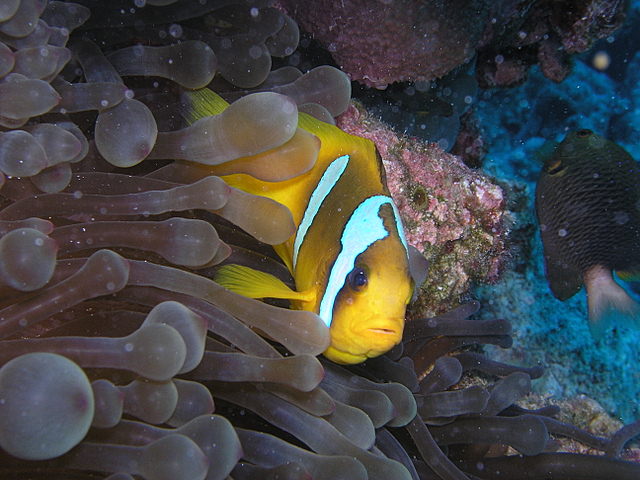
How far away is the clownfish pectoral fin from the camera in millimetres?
1401

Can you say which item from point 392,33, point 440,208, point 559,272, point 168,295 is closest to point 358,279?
point 168,295

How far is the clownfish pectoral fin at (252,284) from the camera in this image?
140 cm

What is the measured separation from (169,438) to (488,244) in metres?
1.89

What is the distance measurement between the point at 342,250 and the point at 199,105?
673 mm

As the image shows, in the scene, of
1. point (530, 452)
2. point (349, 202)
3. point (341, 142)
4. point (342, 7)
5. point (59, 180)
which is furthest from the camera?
point (342, 7)

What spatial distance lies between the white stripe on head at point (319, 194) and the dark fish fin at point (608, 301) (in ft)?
5.47

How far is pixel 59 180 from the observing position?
1390 mm

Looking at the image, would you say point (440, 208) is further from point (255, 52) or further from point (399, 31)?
point (255, 52)

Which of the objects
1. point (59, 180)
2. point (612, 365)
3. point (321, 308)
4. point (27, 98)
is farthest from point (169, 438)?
point (612, 365)

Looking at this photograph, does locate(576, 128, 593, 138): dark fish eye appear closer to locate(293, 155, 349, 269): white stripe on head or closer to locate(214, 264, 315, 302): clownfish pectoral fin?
locate(293, 155, 349, 269): white stripe on head

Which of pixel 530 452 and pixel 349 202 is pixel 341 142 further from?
pixel 530 452

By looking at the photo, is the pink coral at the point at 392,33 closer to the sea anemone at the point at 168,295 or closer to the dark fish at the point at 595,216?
the sea anemone at the point at 168,295

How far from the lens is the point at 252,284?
1424 mm

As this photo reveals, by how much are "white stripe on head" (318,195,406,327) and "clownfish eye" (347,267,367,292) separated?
3cm
